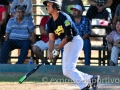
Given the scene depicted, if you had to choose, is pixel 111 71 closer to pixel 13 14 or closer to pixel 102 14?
pixel 102 14

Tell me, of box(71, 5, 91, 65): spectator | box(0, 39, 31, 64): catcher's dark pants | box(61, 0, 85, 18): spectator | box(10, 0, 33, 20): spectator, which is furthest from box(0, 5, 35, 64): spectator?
box(71, 5, 91, 65): spectator

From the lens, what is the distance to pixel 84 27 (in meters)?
9.14

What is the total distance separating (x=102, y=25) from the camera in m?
9.73

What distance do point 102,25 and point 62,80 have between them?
2.00m

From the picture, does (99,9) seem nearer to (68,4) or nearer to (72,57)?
(68,4)

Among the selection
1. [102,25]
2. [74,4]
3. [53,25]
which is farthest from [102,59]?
[53,25]

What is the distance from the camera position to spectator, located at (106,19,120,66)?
8.79 metres

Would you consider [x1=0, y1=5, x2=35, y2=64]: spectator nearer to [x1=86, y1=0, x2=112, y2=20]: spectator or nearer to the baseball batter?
[x1=86, y1=0, x2=112, y2=20]: spectator

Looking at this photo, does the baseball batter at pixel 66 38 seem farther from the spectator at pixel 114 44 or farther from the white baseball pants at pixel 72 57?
the spectator at pixel 114 44

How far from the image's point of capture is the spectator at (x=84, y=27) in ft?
29.7

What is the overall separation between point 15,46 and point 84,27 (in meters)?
1.62

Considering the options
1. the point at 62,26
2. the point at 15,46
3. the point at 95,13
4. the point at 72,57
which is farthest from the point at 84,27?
the point at 62,26

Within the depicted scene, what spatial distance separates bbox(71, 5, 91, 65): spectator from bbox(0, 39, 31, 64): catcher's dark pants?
119 cm

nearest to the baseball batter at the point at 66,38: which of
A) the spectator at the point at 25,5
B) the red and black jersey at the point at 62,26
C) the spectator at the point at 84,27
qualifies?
the red and black jersey at the point at 62,26
